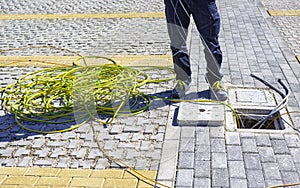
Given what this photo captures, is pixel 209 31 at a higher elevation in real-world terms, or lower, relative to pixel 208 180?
higher

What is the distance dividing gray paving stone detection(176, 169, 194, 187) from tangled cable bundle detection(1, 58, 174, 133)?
3.84 feet

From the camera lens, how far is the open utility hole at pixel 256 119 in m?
3.91

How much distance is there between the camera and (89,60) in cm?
560

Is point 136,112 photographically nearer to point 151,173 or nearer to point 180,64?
point 180,64

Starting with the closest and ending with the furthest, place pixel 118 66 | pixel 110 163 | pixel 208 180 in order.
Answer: pixel 208 180 → pixel 110 163 → pixel 118 66

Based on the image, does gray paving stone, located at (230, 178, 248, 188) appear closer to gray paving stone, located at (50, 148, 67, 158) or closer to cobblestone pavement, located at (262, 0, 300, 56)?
gray paving stone, located at (50, 148, 67, 158)

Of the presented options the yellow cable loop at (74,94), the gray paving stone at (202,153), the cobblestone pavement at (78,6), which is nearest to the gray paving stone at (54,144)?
the yellow cable loop at (74,94)

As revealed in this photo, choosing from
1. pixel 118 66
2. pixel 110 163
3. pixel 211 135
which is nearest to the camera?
pixel 110 163

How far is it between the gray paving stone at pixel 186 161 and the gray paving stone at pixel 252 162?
1.53 feet

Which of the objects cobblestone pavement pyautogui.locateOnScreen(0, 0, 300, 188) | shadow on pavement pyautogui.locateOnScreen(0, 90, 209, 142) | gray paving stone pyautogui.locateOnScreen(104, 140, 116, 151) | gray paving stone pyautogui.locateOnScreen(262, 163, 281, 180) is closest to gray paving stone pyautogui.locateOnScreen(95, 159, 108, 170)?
cobblestone pavement pyautogui.locateOnScreen(0, 0, 300, 188)

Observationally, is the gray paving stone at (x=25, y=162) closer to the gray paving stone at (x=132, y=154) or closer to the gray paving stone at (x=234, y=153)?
the gray paving stone at (x=132, y=154)

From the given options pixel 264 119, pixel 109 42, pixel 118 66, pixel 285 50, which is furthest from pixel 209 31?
pixel 109 42

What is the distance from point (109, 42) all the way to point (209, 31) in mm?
2715

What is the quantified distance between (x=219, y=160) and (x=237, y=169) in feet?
0.62
